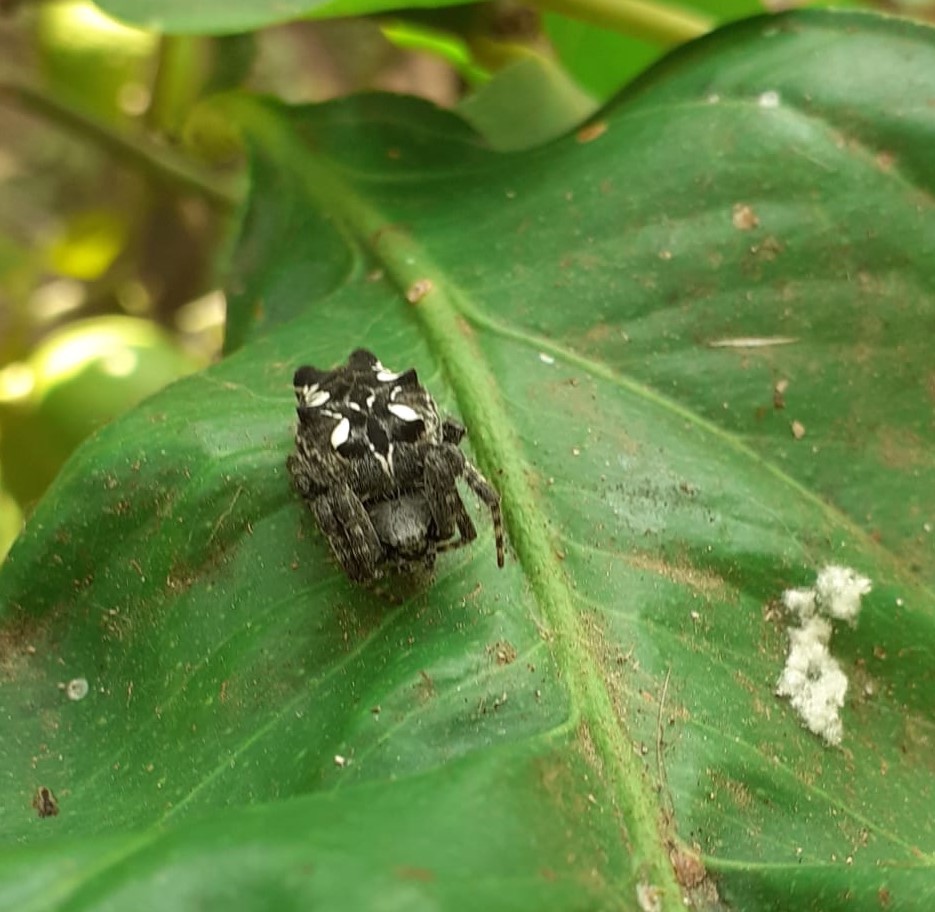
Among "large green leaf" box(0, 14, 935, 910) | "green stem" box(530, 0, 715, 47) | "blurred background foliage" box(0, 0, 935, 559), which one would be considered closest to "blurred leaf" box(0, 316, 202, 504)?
"blurred background foliage" box(0, 0, 935, 559)

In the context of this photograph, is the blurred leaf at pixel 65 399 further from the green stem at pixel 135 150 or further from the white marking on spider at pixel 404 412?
the white marking on spider at pixel 404 412

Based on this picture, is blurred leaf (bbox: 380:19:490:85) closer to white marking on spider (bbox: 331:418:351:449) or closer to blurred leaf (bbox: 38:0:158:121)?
blurred leaf (bbox: 38:0:158:121)

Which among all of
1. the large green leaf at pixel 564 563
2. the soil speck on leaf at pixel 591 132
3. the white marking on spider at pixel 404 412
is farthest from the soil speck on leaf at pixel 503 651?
the soil speck on leaf at pixel 591 132

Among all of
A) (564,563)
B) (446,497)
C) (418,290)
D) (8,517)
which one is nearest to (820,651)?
(564,563)

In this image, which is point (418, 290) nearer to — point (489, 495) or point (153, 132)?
point (489, 495)

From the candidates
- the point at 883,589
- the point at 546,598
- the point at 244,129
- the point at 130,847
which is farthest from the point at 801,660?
the point at 244,129

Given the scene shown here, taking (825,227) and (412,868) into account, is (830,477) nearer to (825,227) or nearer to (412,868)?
(825,227)

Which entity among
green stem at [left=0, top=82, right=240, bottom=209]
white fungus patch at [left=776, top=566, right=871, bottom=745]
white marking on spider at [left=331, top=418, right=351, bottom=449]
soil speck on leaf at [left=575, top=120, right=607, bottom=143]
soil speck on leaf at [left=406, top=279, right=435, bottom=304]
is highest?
green stem at [left=0, top=82, right=240, bottom=209]
